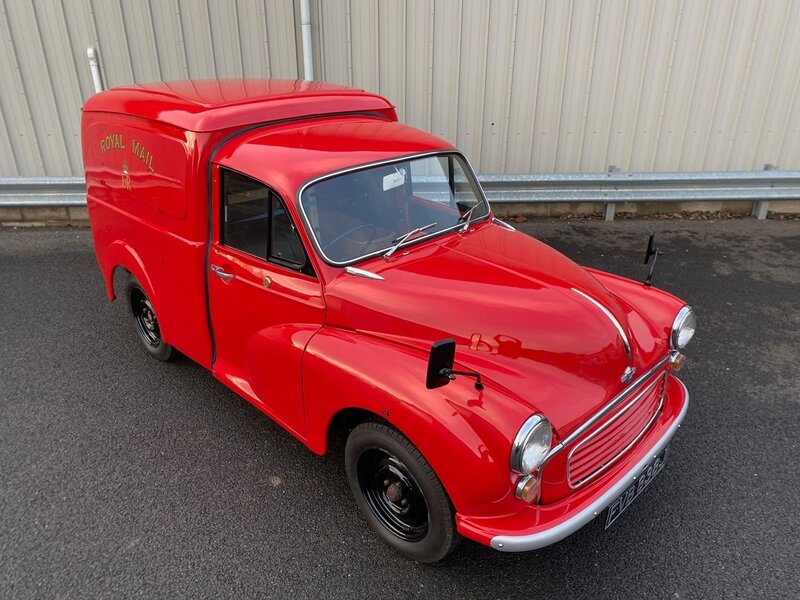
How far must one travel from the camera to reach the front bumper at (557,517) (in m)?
2.12

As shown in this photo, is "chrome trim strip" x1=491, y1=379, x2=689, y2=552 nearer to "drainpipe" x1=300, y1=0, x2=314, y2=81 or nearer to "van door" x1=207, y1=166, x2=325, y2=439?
"van door" x1=207, y1=166, x2=325, y2=439

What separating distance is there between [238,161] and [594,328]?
2.04m

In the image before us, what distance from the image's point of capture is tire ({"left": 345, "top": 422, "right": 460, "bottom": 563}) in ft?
7.64

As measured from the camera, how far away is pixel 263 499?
2982mm

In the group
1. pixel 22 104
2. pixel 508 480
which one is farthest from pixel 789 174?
pixel 22 104

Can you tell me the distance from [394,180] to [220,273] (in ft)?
3.68

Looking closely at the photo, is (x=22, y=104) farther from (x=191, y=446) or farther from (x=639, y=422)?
(x=639, y=422)

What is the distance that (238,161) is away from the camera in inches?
119

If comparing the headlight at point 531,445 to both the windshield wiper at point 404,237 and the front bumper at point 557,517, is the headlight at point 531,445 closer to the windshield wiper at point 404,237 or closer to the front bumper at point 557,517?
the front bumper at point 557,517

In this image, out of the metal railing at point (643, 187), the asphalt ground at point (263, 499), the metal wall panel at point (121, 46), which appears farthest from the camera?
the metal railing at point (643, 187)

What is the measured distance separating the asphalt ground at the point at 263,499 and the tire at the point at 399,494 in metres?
0.14

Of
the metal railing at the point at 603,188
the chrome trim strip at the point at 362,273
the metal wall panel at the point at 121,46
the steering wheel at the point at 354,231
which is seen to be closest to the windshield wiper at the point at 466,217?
the steering wheel at the point at 354,231

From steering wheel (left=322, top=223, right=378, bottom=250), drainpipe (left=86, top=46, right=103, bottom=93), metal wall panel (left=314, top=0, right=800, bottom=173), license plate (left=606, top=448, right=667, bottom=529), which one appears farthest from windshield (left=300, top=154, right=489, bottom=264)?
drainpipe (left=86, top=46, right=103, bottom=93)

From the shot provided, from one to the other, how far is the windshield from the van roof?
72 cm
